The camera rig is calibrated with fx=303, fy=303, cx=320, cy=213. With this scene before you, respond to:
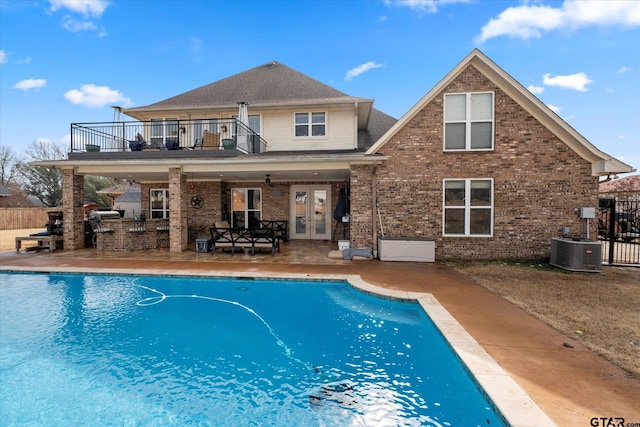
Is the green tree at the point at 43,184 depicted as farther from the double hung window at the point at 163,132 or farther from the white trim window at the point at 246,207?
the white trim window at the point at 246,207

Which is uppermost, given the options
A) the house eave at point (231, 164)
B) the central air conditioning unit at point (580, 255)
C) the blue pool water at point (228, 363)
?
the house eave at point (231, 164)

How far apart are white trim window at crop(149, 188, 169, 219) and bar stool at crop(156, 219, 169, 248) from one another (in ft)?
12.8

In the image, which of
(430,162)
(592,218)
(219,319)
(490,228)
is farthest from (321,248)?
(592,218)

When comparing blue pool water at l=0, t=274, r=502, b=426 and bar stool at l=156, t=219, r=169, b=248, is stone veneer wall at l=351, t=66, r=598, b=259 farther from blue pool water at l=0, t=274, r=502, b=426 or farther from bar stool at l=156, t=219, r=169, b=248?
bar stool at l=156, t=219, r=169, b=248

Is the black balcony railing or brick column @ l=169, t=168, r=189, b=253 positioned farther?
the black balcony railing

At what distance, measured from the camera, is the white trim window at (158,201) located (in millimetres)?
16906

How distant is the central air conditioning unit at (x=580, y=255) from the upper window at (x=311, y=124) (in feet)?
32.7

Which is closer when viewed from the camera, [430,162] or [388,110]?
[430,162]

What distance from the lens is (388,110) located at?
Result: 2228 centimetres

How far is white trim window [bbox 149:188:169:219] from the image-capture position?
16.9m

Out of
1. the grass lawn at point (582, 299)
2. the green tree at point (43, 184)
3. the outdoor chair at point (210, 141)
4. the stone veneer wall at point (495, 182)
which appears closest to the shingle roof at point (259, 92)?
the outdoor chair at point (210, 141)

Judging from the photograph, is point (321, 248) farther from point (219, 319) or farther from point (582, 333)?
point (582, 333)

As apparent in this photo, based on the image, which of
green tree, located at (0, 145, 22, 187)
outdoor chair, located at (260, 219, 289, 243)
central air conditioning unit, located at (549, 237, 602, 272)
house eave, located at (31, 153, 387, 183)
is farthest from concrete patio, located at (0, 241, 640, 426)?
green tree, located at (0, 145, 22, 187)

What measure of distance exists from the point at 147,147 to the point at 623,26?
19990mm
